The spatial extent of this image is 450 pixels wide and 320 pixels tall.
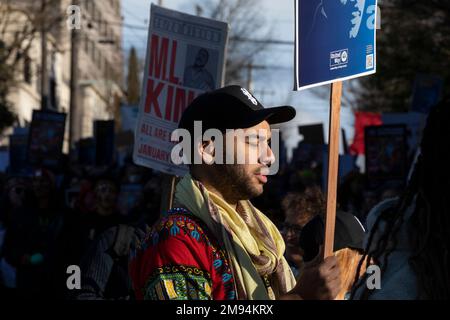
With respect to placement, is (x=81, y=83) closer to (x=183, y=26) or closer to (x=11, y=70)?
(x=11, y=70)

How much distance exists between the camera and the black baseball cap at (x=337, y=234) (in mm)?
4078

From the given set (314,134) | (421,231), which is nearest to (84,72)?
(314,134)

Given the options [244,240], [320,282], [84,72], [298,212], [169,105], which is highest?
[84,72]

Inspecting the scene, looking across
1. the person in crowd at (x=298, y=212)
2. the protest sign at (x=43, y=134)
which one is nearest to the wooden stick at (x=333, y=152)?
the person in crowd at (x=298, y=212)

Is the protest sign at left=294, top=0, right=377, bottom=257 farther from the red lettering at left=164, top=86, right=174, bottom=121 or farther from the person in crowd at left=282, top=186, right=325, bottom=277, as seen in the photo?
the red lettering at left=164, top=86, right=174, bottom=121

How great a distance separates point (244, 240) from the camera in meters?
3.39

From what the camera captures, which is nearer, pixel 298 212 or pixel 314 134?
pixel 298 212

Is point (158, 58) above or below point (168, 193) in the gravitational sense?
above

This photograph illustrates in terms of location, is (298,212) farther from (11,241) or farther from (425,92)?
(425,92)

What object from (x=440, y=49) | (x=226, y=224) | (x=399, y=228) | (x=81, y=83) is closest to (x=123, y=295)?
(x=226, y=224)

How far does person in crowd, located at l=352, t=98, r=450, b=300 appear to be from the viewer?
8.47ft

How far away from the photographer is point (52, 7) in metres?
31.5

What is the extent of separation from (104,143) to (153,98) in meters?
8.66

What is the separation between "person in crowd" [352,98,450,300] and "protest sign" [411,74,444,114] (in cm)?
1185
